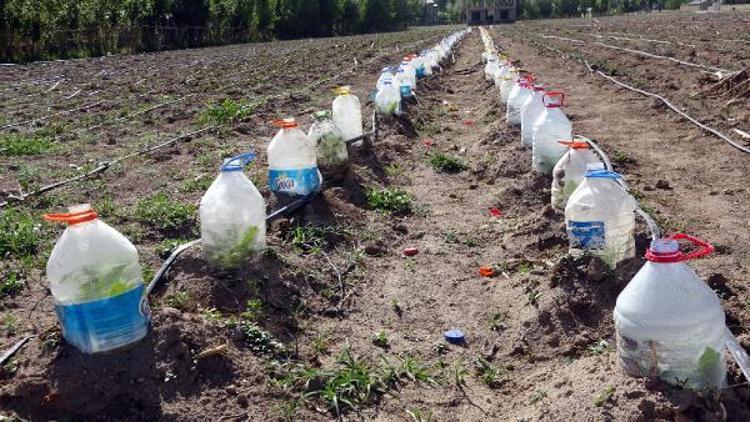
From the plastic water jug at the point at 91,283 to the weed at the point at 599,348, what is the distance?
7.38 ft

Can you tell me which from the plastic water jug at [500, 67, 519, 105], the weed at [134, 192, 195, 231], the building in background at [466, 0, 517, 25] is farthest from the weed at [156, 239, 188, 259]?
the building in background at [466, 0, 517, 25]

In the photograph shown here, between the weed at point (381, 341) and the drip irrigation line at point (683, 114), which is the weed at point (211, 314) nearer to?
the weed at point (381, 341)

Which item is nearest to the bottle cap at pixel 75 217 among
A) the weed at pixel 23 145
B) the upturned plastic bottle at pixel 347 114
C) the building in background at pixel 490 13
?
the upturned plastic bottle at pixel 347 114

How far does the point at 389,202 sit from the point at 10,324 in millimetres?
3460

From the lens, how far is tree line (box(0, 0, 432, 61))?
28.1m

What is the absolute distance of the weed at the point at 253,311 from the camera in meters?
3.88

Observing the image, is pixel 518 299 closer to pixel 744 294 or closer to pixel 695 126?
pixel 744 294

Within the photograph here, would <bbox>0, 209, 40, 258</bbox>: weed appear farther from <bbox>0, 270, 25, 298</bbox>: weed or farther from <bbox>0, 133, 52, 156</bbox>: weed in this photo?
<bbox>0, 133, 52, 156</bbox>: weed

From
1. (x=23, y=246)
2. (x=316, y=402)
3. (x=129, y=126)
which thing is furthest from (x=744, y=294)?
(x=129, y=126)

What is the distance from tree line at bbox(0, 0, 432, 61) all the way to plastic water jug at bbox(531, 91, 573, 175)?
1047 inches

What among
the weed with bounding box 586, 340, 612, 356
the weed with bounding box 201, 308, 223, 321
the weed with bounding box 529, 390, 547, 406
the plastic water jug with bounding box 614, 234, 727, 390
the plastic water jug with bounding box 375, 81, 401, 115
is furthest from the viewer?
the plastic water jug with bounding box 375, 81, 401, 115

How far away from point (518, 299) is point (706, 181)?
10.5 feet

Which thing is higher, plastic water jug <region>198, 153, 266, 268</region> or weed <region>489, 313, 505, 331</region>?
plastic water jug <region>198, 153, 266, 268</region>

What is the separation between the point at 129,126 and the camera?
34.1 feet
